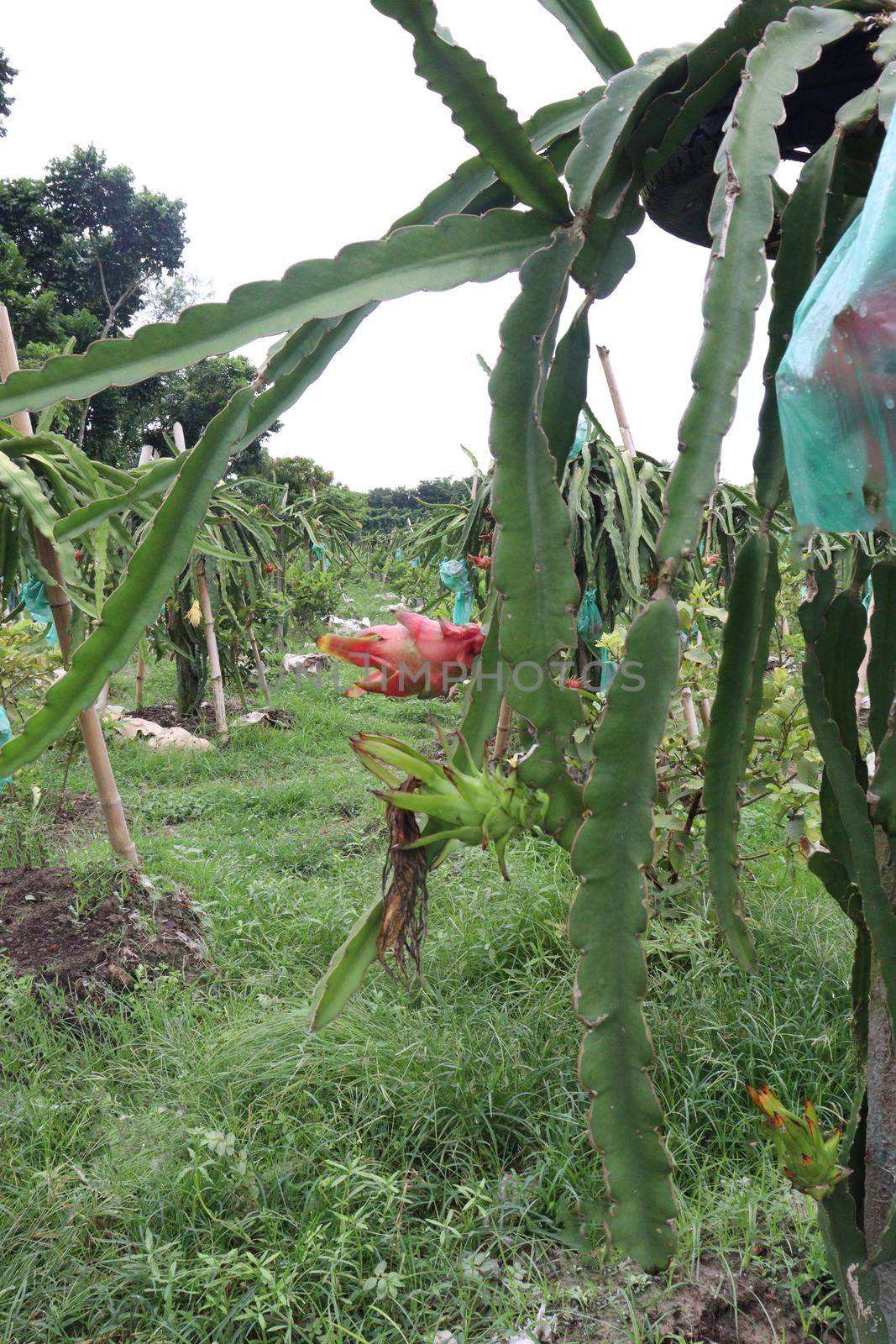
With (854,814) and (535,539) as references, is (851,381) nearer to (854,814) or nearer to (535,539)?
(535,539)

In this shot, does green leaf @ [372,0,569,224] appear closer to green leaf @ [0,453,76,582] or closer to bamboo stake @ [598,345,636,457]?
green leaf @ [0,453,76,582]

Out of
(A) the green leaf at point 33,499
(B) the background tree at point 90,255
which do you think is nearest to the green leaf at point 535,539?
(A) the green leaf at point 33,499

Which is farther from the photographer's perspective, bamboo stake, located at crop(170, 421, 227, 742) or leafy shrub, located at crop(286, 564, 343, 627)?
leafy shrub, located at crop(286, 564, 343, 627)

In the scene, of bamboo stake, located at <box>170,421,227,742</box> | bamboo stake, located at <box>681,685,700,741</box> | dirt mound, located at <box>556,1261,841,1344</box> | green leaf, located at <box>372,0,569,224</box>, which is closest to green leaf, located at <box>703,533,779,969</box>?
green leaf, located at <box>372,0,569,224</box>

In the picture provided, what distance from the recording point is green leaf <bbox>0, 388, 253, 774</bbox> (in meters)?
0.72

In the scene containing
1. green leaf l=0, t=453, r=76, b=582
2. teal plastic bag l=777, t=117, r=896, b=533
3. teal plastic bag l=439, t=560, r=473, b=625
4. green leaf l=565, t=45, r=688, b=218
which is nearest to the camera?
teal plastic bag l=777, t=117, r=896, b=533

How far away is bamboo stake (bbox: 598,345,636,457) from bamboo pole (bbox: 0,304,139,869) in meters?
1.50

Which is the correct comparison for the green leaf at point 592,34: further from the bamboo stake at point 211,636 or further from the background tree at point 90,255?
the background tree at point 90,255

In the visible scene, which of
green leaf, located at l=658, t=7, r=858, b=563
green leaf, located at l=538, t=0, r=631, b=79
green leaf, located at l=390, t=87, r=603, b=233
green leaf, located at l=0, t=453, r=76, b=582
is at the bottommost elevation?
green leaf, located at l=658, t=7, r=858, b=563

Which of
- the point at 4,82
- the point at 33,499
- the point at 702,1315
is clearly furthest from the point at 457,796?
the point at 4,82

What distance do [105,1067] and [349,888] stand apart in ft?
3.12

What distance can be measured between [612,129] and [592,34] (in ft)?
0.75

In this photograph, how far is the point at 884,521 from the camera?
51 cm

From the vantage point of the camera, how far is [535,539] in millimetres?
660
